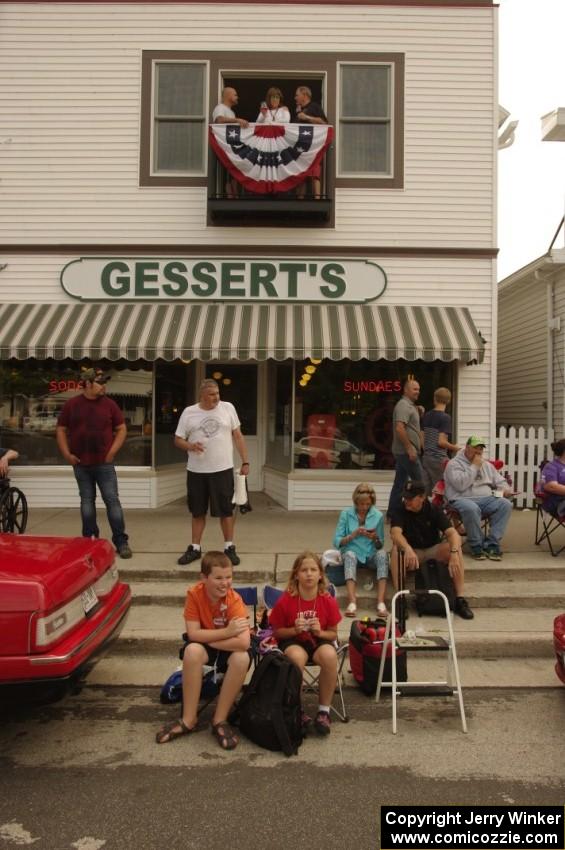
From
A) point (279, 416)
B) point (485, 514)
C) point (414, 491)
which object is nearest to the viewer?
point (414, 491)

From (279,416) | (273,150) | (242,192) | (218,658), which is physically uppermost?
(273,150)

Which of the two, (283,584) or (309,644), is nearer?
(309,644)

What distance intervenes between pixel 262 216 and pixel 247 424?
3.16 metres

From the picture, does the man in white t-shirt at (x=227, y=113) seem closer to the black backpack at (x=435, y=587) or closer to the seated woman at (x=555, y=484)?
the seated woman at (x=555, y=484)

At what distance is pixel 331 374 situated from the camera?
30.8 ft

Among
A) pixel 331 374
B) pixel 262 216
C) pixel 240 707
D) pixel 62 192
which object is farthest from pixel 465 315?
pixel 240 707

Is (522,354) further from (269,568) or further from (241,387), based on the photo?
(269,568)

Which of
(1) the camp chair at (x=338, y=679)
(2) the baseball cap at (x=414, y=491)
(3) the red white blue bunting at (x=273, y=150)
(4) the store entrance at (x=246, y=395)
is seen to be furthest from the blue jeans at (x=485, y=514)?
(3) the red white blue bunting at (x=273, y=150)

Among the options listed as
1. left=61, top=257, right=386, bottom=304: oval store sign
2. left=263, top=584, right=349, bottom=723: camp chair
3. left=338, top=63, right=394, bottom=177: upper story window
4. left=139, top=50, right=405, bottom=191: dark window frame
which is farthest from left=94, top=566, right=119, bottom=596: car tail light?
left=338, top=63, right=394, bottom=177: upper story window

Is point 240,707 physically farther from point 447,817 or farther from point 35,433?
point 35,433

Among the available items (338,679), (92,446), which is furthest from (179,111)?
(338,679)

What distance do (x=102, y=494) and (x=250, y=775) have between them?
12.4 ft

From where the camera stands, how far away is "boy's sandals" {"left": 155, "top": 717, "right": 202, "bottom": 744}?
148 inches

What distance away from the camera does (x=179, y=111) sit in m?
9.55
